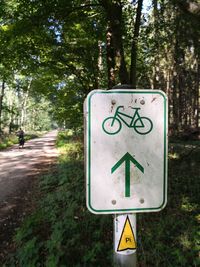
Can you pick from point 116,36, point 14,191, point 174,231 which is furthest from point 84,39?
point 174,231

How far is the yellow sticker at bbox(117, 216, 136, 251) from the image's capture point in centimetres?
152

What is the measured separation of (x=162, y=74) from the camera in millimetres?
30219

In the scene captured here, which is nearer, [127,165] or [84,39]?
[127,165]

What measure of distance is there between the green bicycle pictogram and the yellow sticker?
475 mm

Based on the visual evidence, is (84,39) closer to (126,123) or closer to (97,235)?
(97,235)

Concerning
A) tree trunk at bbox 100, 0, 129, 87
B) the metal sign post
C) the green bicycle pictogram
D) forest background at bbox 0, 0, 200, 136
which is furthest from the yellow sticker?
tree trunk at bbox 100, 0, 129, 87

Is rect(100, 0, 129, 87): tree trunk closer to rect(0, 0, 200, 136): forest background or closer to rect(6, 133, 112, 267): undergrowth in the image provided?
rect(0, 0, 200, 136): forest background

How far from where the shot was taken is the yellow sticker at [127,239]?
1.52m

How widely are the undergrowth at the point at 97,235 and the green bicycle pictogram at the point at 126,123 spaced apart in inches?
121

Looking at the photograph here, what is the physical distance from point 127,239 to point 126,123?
623 millimetres

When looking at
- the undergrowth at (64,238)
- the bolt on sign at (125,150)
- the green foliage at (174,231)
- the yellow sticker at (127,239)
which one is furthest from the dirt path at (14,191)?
the bolt on sign at (125,150)

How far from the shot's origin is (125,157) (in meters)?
1.49

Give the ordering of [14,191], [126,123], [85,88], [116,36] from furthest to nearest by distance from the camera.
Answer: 1. [85,88]
2. [14,191]
3. [116,36]
4. [126,123]

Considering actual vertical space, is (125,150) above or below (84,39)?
below
